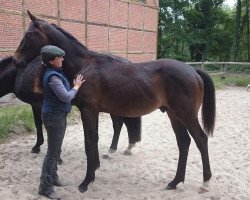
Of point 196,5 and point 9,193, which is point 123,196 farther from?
point 196,5

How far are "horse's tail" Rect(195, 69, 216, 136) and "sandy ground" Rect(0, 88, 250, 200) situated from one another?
0.75m

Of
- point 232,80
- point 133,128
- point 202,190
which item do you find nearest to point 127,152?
point 133,128

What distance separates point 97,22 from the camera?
15.3 m

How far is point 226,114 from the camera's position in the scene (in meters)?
9.30

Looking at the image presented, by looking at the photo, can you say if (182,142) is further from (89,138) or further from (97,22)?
(97,22)

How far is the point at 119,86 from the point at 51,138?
3.31 ft

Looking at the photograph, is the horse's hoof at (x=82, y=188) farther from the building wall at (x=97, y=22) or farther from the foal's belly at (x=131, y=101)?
the building wall at (x=97, y=22)

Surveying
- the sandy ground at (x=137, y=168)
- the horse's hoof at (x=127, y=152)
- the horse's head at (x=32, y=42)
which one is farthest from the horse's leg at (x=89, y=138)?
the horse's hoof at (x=127, y=152)

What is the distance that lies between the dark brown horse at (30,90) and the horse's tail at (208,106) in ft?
3.94

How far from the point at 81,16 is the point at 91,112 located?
11088mm

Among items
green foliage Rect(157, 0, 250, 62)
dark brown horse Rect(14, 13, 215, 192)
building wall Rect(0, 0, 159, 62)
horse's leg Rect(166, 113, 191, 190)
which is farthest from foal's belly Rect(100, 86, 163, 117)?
green foliage Rect(157, 0, 250, 62)

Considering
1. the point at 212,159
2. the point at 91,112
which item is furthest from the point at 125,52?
the point at 91,112

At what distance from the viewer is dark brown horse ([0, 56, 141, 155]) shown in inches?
208

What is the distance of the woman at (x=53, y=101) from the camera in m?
3.46
